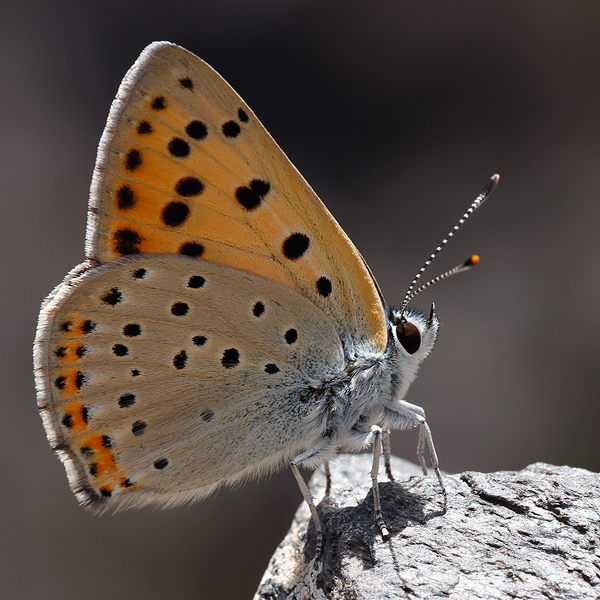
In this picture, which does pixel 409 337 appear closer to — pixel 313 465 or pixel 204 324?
pixel 313 465

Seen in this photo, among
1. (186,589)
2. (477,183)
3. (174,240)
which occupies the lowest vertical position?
(186,589)

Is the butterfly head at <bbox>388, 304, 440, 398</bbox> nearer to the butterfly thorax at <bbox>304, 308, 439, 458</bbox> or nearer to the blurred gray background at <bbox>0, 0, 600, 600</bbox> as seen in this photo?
the butterfly thorax at <bbox>304, 308, 439, 458</bbox>

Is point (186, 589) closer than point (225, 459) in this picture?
No

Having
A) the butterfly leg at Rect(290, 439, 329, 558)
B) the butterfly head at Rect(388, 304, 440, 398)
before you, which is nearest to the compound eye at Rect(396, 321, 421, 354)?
the butterfly head at Rect(388, 304, 440, 398)

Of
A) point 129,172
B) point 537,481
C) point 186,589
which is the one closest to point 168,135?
point 129,172

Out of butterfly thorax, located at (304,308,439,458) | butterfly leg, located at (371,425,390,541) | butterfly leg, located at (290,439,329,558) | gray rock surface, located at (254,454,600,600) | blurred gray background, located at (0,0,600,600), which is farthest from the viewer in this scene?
blurred gray background, located at (0,0,600,600)

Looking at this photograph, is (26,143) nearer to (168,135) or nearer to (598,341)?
(168,135)
